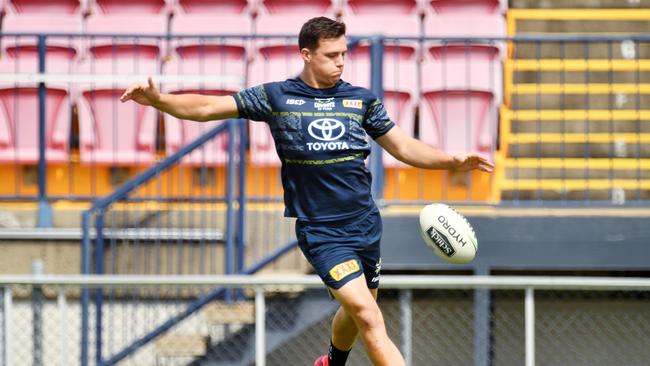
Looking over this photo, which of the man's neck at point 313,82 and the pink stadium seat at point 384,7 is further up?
the pink stadium seat at point 384,7

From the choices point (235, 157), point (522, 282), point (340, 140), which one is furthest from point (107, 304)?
point (340, 140)

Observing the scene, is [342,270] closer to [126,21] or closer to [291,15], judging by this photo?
[291,15]

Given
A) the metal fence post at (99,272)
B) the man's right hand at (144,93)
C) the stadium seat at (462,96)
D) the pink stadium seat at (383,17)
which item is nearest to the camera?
the man's right hand at (144,93)

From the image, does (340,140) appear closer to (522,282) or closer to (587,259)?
(522,282)

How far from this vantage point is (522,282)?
736 cm

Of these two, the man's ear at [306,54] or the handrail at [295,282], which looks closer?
the man's ear at [306,54]

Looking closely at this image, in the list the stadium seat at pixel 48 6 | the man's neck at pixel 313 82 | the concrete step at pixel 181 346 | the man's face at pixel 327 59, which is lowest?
the concrete step at pixel 181 346

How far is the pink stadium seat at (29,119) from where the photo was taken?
31.8 feet

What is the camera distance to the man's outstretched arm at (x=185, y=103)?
5418 millimetres

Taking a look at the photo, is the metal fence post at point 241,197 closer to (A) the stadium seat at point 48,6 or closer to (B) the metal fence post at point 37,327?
(B) the metal fence post at point 37,327

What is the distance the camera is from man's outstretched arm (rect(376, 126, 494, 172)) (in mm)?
5859

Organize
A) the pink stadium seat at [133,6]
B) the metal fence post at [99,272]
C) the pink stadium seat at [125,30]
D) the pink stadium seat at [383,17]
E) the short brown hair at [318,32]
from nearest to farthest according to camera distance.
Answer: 1. the short brown hair at [318,32]
2. the metal fence post at [99,272]
3. the pink stadium seat at [125,30]
4. the pink stadium seat at [383,17]
5. the pink stadium seat at [133,6]

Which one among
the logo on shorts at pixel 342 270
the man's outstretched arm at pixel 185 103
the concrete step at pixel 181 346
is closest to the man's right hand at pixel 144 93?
the man's outstretched arm at pixel 185 103

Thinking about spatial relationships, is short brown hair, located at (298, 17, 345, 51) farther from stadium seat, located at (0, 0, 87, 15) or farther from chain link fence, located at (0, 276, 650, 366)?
stadium seat, located at (0, 0, 87, 15)
